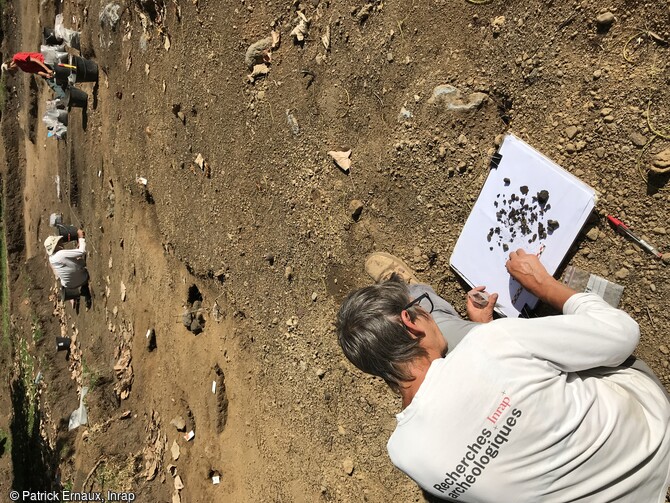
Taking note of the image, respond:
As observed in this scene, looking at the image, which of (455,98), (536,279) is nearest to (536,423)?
(536,279)

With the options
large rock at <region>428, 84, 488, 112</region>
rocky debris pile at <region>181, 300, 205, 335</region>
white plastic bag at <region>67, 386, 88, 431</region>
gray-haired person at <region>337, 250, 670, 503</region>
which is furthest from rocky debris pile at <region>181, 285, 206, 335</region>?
gray-haired person at <region>337, 250, 670, 503</region>

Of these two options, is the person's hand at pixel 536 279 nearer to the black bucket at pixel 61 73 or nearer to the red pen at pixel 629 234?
the red pen at pixel 629 234

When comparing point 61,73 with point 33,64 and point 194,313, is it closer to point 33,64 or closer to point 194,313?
point 33,64

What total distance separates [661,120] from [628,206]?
36cm

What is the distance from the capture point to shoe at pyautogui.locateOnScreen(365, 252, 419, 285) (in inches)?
111

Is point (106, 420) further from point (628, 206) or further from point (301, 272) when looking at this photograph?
point (628, 206)

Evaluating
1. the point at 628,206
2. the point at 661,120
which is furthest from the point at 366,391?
the point at 661,120

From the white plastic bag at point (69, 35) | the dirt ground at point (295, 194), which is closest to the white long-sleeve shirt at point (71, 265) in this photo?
the dirt ground at point (295, 194)

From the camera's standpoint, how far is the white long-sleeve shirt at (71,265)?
604 centimetres

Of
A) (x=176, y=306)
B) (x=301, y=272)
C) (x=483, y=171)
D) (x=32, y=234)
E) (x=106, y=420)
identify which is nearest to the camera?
(x=483, y=171)

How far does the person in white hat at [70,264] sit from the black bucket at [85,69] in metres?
1.94

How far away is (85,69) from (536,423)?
6.06 meters

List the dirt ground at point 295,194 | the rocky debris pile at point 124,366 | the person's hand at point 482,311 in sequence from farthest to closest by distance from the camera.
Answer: the rocky debris pile at point 124,366, the person's hand at point 482,311, the dirt ground at point 295,194

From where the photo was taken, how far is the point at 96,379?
5527 millimetres
